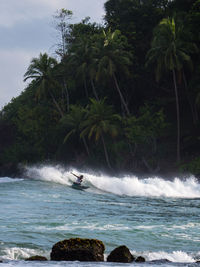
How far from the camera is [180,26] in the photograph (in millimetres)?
46656

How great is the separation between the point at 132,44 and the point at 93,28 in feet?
36.4

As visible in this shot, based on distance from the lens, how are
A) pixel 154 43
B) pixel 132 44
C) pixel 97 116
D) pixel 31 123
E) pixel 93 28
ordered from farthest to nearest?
pixel 93 28 → pixel 31 123 → pixel 132 44 → pixel 97 116 → pixel 154 43

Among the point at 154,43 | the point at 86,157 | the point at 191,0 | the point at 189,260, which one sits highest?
the point at 191,0

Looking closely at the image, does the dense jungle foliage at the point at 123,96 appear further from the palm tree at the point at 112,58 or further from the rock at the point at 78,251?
the rock at the point at 78,251

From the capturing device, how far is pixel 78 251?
10.5m

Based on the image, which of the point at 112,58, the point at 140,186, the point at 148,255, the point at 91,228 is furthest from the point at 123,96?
the point at 148,255

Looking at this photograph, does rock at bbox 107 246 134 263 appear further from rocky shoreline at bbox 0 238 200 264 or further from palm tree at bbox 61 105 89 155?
palm tree at bbox 61 105 89 155

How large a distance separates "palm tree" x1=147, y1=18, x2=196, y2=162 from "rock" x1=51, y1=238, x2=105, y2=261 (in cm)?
3576

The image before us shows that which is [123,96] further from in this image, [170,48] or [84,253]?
[84,253]

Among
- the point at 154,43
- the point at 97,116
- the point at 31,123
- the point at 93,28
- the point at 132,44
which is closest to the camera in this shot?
the point at 154,43

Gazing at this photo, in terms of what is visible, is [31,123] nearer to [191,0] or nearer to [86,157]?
[86,157]

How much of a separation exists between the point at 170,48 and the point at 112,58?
27.8 ft

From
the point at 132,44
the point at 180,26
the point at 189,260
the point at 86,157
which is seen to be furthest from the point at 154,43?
the point at 189,260

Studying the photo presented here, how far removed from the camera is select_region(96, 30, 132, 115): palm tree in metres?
50.8
